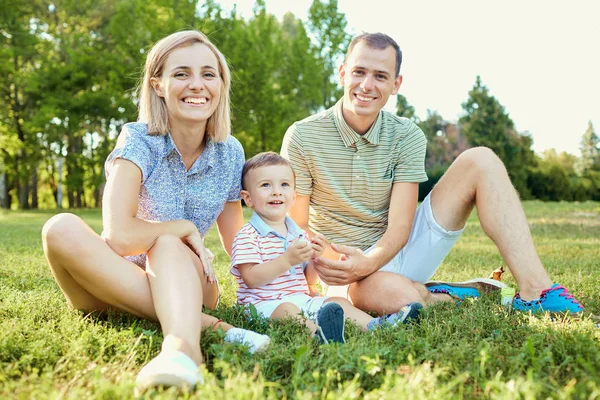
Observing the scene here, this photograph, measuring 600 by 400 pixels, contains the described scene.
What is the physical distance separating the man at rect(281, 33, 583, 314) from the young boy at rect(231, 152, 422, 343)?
0.76 ft

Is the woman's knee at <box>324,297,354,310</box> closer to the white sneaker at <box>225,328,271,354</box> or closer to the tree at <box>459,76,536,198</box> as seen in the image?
the white sneaker at <box>225,328,271,354</box>

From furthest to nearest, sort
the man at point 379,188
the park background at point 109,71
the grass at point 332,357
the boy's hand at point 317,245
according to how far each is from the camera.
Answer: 1. the park background at point 109,71
2. the man at point 379,188
3. the boy's hand at point 317,245
4. the grass at point 332,357

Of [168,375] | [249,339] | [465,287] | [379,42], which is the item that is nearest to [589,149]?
[465,287]

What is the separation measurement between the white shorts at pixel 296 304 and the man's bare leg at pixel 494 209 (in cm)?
99

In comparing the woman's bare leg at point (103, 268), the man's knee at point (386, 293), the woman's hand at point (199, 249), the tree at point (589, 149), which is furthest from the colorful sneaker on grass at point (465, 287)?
the tree at point (589, 149)

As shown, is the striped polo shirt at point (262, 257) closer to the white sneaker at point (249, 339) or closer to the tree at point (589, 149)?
the white sneaker at point (249, 339)

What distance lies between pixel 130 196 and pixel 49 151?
74.8 ft

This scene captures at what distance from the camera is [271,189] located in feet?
10.7

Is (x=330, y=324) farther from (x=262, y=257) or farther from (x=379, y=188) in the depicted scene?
(x=379, y=188)

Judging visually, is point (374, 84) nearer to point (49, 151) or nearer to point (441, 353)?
point (441, 353)

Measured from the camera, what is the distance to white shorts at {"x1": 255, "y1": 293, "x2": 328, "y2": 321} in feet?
9.82

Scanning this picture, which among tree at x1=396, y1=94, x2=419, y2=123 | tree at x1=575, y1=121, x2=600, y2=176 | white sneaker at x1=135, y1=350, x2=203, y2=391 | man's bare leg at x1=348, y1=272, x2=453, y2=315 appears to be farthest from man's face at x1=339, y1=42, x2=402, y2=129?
tree at x1=575, y1=121, x2=600, y2=176

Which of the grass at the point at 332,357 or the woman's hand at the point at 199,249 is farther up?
the woman's hand at the point at 199,249

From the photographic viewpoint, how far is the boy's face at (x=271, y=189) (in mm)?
3266
